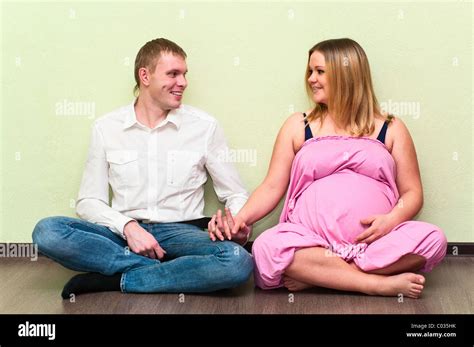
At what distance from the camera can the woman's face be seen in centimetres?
310

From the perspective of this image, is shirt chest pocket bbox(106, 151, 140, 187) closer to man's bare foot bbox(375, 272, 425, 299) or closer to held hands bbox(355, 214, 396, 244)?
held hands bbox(355, 214, 396, 244)

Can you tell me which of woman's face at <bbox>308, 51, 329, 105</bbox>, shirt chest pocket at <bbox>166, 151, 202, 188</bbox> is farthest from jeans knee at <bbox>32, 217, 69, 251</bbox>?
woman's face at <bbox>308, 51, 329, 105</bbox>

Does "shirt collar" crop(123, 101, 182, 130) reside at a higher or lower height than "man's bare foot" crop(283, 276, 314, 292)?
higher

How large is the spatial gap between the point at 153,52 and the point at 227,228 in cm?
73

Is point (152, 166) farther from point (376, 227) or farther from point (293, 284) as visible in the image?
point (376, 227)

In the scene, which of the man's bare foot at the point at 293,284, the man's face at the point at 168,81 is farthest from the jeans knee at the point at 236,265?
the man's face at the point at 168,81

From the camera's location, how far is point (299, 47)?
3297 millimetres

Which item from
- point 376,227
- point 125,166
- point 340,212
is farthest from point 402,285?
point 125,166

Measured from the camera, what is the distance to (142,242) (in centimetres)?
296

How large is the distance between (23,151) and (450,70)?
1.75 meters

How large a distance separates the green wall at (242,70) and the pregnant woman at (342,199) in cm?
19
